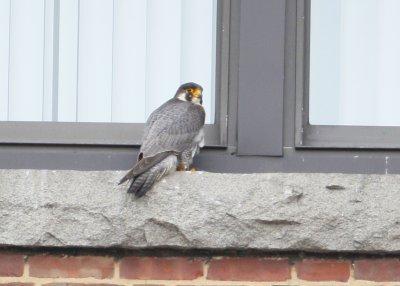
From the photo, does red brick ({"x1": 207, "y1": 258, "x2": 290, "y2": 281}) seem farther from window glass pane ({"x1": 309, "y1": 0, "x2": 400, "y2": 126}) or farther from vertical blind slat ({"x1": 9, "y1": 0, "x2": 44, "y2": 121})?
vertical blind slat ({"x1": 9, "y1": 0, "x2": 44, "y2": 121})

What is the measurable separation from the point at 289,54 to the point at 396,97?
1.34 feet

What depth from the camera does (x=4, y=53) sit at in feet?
14.3

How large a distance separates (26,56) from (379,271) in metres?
1.42

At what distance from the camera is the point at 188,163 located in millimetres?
4074

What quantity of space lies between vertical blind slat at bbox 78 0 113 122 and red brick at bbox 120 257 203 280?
22.3 inches

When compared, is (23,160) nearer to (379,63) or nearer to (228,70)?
(228,70)

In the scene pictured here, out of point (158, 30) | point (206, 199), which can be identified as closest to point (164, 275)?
point (206, 199)

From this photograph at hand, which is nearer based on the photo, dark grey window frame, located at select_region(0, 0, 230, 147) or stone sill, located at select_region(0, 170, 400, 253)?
stone sill, located at select_region(0, 170, 400, 253)

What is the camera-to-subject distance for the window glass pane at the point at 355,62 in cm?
423

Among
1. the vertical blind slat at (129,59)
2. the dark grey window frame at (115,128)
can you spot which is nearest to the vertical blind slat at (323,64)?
the dark grey window frame at (115,128)

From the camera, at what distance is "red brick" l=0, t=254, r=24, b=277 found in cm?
402

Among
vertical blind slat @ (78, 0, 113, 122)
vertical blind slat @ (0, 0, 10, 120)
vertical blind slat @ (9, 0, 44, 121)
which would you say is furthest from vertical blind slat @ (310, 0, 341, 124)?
vertical blind slat @ (0, 0, 10, 120)

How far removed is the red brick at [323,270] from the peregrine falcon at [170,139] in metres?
0.49

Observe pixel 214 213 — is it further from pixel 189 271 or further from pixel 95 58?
pixel 95 58
